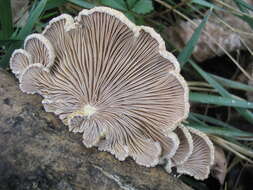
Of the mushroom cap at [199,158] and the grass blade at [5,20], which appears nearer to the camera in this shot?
the mushroom cap at [199,158]

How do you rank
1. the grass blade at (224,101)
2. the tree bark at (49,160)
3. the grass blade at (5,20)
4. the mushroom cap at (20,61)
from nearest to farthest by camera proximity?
the tree bark at (49,160) < the mushroom cap at (20,61) < the grass blade at (5,20) < the grass blade at (224,101)

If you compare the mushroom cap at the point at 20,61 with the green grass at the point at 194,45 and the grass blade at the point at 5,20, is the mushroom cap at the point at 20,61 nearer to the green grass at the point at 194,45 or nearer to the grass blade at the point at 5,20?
the green grass at the point at 194,45

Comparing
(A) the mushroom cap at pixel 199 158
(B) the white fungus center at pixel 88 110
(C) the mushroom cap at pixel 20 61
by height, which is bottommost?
(A) the mushroom cap at pixel 199 158

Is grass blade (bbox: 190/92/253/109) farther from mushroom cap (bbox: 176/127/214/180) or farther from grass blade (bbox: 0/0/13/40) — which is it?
grass blade (bbox: 0/0/13/40)

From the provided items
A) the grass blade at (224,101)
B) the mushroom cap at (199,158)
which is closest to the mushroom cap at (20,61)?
the mushroom cap at (199,158)

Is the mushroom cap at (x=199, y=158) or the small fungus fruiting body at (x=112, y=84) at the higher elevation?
the small fungus fruiting body at (x=112, y=84)

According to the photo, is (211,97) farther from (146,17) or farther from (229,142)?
(146,17)

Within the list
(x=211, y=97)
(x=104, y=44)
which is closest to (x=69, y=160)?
(x=104, y=44)
